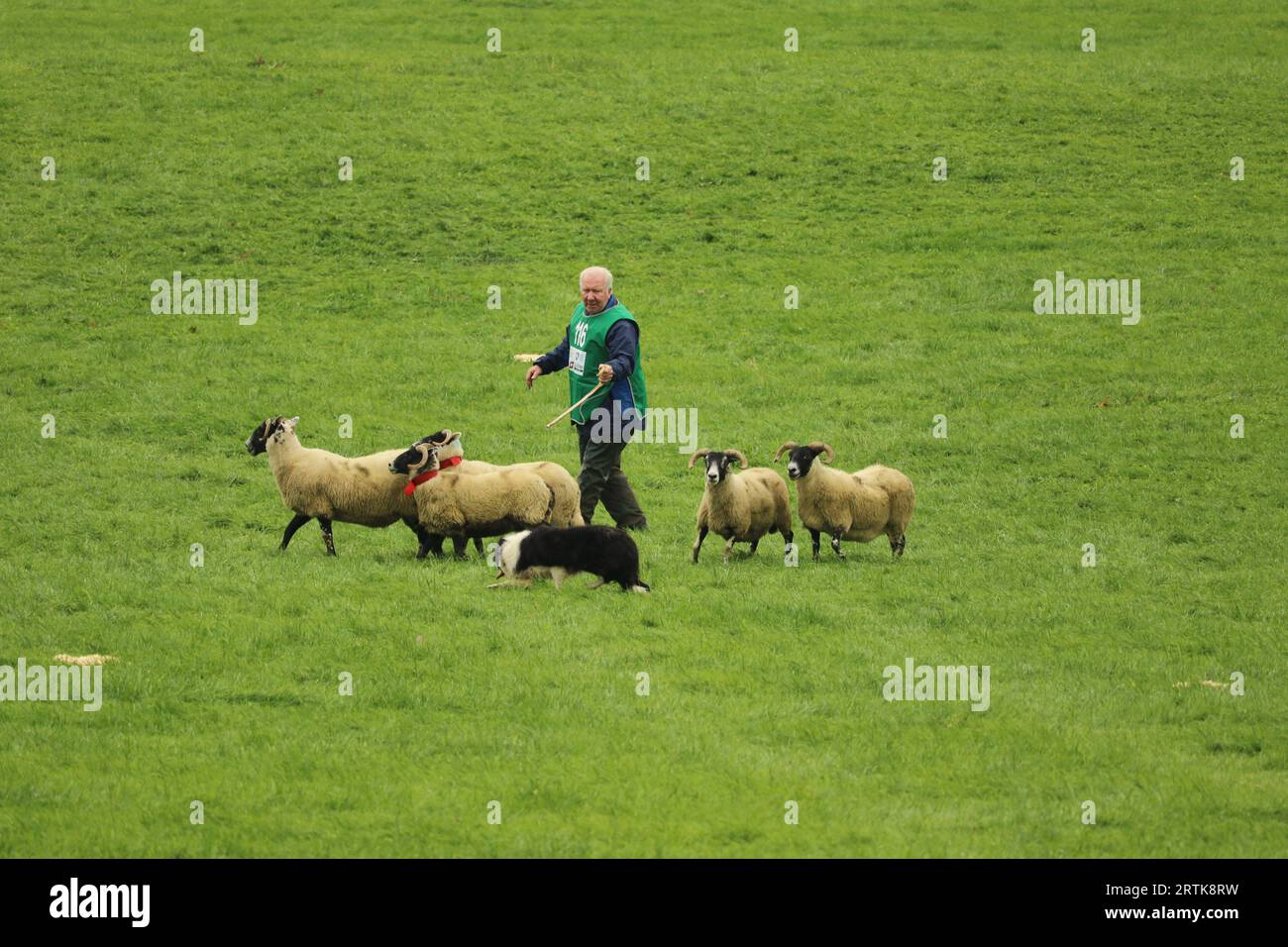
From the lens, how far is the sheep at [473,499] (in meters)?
16.0

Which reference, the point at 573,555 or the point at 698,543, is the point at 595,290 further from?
the point at 573,555

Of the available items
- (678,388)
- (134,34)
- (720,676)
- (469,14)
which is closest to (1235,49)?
(469,14)

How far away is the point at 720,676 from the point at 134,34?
4019cm

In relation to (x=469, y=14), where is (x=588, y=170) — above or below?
below

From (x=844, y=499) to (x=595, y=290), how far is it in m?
3.77

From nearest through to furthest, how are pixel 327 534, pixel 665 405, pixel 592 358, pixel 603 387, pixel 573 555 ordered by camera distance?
pixel 573 555 < pixel 327 534 < pixel 603 387 < pixel 592 358 < pixel 665 405

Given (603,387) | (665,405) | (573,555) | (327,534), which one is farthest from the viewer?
(665,405)

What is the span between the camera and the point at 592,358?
56.7 ft

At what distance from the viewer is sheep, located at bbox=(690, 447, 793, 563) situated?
16250 millimetres

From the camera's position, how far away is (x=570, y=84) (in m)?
42.4

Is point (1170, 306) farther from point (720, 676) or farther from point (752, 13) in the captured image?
point (752, 13)

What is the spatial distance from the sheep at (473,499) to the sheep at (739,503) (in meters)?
1.82

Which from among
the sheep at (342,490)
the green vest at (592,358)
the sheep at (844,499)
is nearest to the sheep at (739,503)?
the sheep at (844,499)

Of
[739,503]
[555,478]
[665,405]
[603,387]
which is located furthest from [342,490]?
[665,405]
